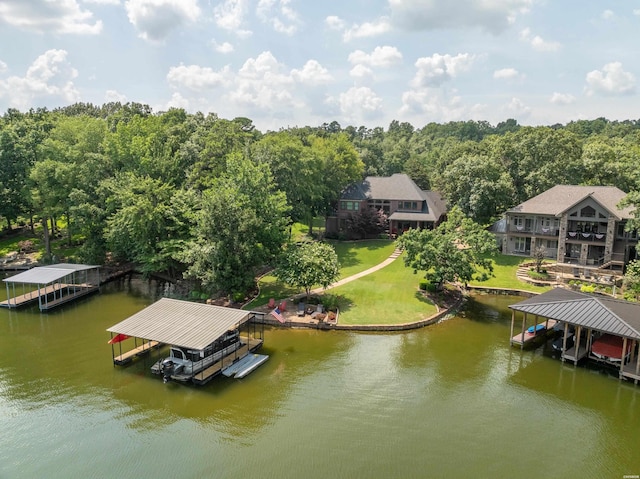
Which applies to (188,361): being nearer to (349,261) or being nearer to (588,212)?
(349,261)

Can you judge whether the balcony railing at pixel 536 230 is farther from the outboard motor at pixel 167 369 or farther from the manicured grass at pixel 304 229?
the outboard motor at pixel 167 369

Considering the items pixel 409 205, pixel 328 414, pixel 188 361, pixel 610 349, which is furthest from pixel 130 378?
pixel 409 205

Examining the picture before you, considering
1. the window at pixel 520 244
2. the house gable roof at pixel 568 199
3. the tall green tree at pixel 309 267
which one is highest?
the house gable roof at pixel 568 199

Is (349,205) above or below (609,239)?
above

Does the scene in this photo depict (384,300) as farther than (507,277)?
No

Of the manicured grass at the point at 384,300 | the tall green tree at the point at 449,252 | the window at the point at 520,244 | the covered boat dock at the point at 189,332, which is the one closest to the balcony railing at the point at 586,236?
the window at the point at 520,244

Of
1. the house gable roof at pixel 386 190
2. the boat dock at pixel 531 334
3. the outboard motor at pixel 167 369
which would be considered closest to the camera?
the outboard motor at pixel 167 369
